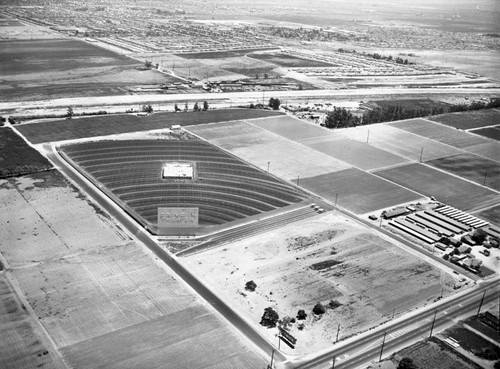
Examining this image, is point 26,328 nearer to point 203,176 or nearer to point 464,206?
point 203,176

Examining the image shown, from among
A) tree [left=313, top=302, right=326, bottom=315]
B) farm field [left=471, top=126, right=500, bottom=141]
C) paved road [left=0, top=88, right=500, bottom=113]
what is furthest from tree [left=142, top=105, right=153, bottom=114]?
tree [left=313, top=302, right=326, bottom=315]

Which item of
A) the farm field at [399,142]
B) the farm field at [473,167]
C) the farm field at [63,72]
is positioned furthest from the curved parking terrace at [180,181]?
the farm field at [63,72]

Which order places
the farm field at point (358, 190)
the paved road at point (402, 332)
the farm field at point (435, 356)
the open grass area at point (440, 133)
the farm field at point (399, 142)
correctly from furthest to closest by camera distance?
the open grass area at point (440, 133)
the farm field at point (399, 142)
the farm field at point (358, 190)
the paved road at point (402, 332)
the farm field at point (435, 356)

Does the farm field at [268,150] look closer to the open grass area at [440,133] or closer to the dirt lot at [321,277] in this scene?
the dirt lot at [321,277]

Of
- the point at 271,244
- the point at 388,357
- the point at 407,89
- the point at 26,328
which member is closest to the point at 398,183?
the point at 271,244

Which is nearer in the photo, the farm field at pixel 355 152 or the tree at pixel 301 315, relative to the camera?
the tree at pixel 301 315
